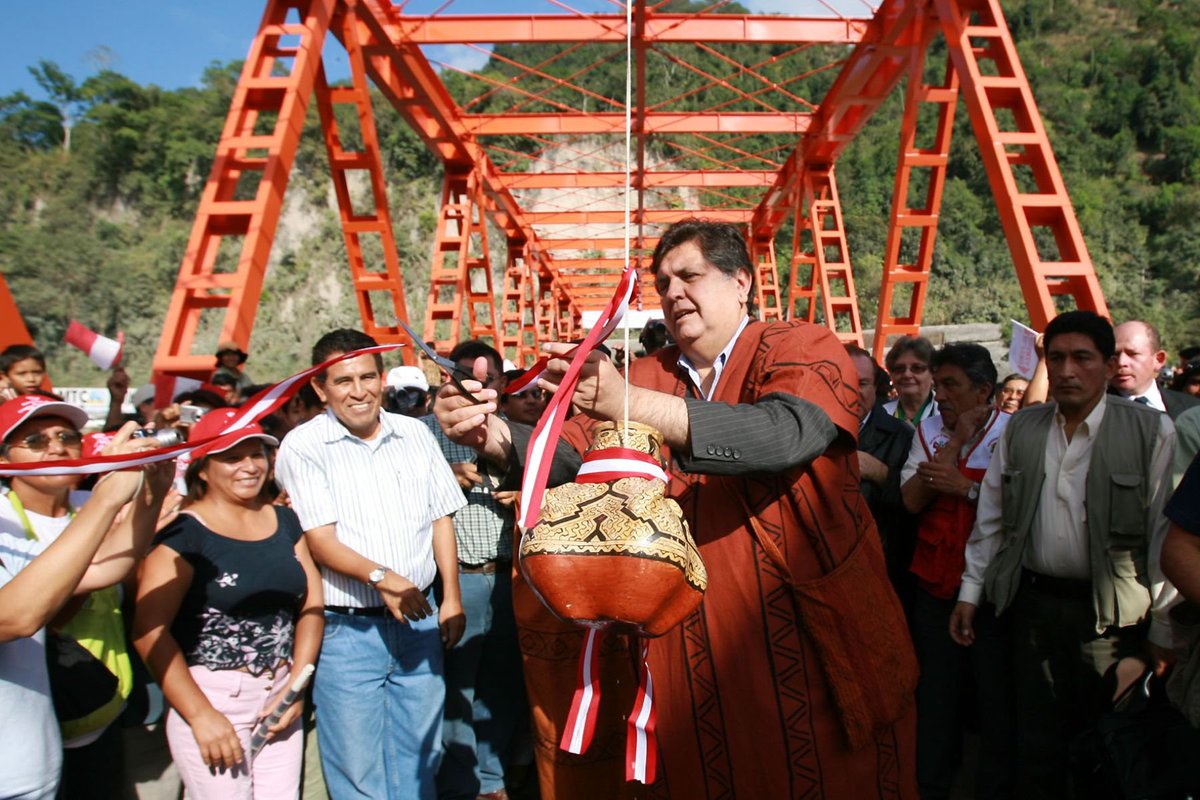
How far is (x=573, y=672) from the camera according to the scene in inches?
100

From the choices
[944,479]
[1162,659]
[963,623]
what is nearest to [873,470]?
[944,479]

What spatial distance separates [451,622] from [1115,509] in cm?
242

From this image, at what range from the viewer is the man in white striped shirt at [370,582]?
9.53ft

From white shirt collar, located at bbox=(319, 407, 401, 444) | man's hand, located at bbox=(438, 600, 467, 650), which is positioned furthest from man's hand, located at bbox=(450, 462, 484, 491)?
man's hand, located at bbox=(438, 600, 467, 650)

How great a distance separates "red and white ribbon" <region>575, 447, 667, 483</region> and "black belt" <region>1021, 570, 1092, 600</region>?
2.12m

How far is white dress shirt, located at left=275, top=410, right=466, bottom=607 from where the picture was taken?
2920 millimetres

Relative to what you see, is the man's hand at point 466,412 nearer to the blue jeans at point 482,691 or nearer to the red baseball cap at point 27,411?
the red baseball cap at point 27,411

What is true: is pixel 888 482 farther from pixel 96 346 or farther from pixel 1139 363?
pixel 96 346

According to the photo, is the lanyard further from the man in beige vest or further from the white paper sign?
the white paper sign

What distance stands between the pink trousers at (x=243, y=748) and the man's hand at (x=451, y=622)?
60cm

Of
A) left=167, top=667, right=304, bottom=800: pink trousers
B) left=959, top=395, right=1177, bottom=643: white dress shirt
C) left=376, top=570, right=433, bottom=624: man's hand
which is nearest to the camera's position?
left=959, top=395, right=1177, bottom=643: white dress shirt

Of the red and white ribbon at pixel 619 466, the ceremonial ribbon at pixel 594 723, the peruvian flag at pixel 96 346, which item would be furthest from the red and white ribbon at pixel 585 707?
the peruvian flag at pixel 96 346

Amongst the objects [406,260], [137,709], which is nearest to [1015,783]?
[137,709]

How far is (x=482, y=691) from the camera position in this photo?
12.1 ft
